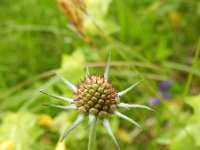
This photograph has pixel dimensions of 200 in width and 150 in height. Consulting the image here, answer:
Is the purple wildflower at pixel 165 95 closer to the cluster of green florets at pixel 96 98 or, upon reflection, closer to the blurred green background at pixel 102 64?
the blurred green background at pixel 102 64

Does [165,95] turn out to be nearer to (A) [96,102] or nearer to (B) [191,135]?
(B) [191,135]

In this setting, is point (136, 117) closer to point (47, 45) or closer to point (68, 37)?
point (68, 37)

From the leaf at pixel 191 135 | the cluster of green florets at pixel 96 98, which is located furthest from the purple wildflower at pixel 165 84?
the cluster of green florets at pixel 96 98

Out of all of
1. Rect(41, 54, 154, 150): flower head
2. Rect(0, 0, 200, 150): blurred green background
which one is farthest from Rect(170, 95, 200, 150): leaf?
Answer: Rect(41, 54, 154, 150): flower head

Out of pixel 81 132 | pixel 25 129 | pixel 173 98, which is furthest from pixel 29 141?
pixel 173 98

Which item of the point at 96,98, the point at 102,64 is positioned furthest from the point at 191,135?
the point at 96,98

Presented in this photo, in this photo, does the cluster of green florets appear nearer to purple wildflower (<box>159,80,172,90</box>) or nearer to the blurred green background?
the blurred green background

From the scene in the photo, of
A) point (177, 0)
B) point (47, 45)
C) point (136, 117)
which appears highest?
point (177, 0)
